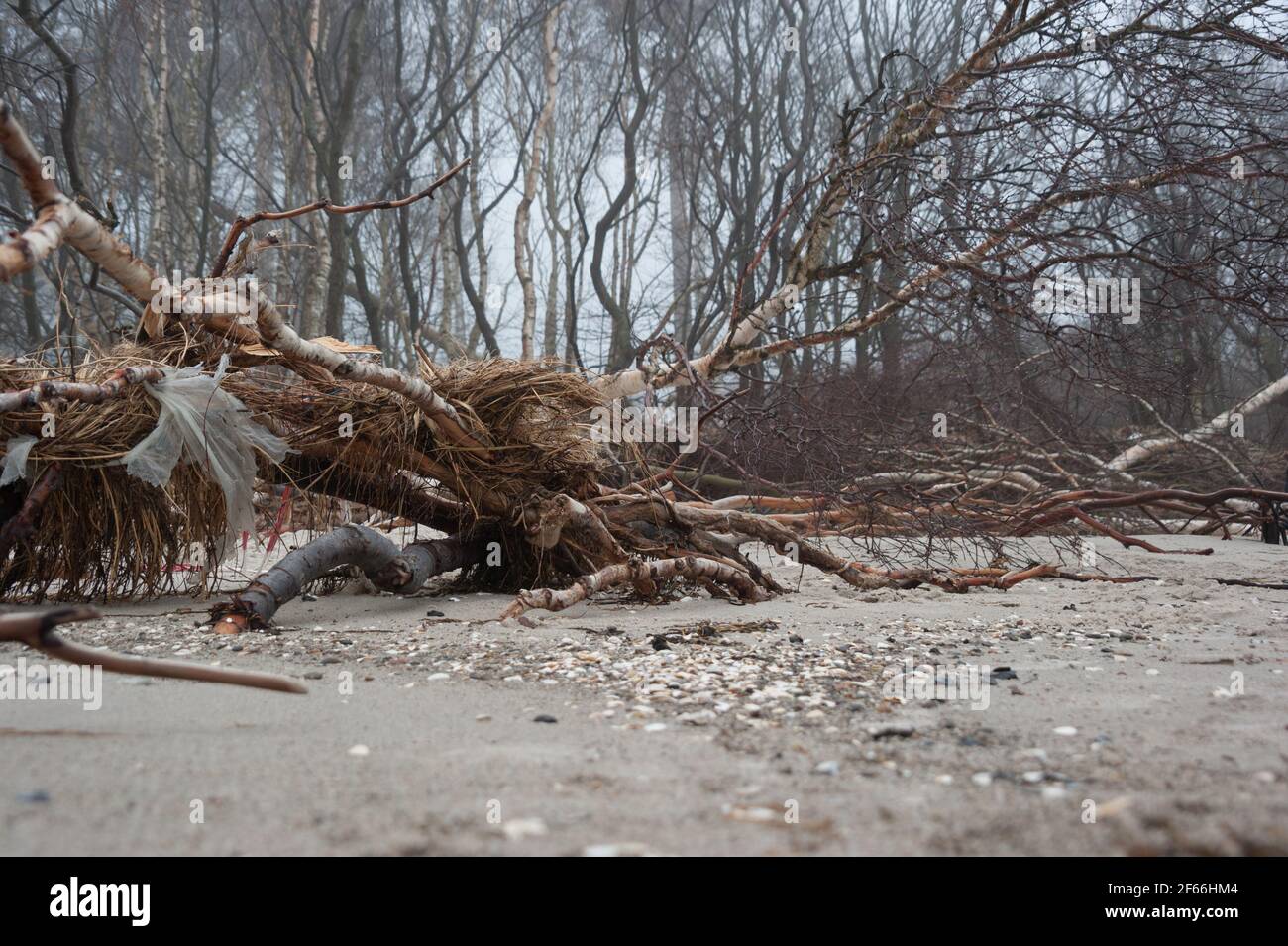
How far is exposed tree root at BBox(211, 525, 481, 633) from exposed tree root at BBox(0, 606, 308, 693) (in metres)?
1.59

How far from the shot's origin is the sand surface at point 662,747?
47.0 inches

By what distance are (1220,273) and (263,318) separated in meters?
5.89

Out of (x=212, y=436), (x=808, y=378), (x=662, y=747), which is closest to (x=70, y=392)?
(x=212, y=436)

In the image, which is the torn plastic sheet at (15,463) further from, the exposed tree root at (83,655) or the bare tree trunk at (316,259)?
the bare tree trunk at (316,259)

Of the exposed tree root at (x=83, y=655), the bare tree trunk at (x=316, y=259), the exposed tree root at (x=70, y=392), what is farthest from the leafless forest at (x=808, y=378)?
the bare tree trunk at (x=316, y=259)

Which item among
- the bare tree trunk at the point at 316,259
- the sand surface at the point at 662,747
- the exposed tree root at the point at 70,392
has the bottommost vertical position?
the sand surface at the point at 662,747

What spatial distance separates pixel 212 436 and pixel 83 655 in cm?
210

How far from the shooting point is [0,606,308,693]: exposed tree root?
1327 millimetres

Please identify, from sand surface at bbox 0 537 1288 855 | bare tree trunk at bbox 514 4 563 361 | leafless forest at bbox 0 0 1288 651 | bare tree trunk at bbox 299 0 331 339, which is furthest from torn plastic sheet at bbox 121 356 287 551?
bare tree trunk at bbox 299 0 331 339

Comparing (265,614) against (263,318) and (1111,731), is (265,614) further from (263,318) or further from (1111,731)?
(1111,731)

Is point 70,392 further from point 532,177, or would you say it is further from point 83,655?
point 532,177

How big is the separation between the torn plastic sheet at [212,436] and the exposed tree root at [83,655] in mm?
1908

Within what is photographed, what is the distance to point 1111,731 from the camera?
1.77 meters
